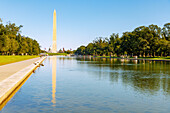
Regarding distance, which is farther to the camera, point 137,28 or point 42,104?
point 137,28

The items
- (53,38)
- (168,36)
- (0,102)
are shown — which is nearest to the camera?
(0,102)

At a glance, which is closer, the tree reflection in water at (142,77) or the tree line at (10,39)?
the tree reflection in water at (142,77)

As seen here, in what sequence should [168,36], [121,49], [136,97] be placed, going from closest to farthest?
[136,97], [168,36], [121,49]

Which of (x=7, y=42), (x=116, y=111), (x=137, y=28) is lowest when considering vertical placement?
(x=116, y=111)

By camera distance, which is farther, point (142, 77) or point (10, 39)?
point (10, 39)

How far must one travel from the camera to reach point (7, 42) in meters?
74.8

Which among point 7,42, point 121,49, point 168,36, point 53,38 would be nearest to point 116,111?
point 7,42

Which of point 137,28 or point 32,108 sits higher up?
point 137,28

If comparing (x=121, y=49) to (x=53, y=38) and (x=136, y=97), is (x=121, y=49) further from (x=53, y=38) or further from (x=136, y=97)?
(x=136, y=97)

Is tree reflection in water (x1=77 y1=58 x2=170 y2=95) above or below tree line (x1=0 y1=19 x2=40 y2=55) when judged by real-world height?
below

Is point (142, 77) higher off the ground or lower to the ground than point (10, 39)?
lower

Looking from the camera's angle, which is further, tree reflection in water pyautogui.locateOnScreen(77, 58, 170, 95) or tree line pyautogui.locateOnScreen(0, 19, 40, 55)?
tree line pyautogui.locateOnScreen(0, 19, 40, 55)

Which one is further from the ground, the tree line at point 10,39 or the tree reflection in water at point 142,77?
the tree line at point 10,39

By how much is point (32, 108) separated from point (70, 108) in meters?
1.52
